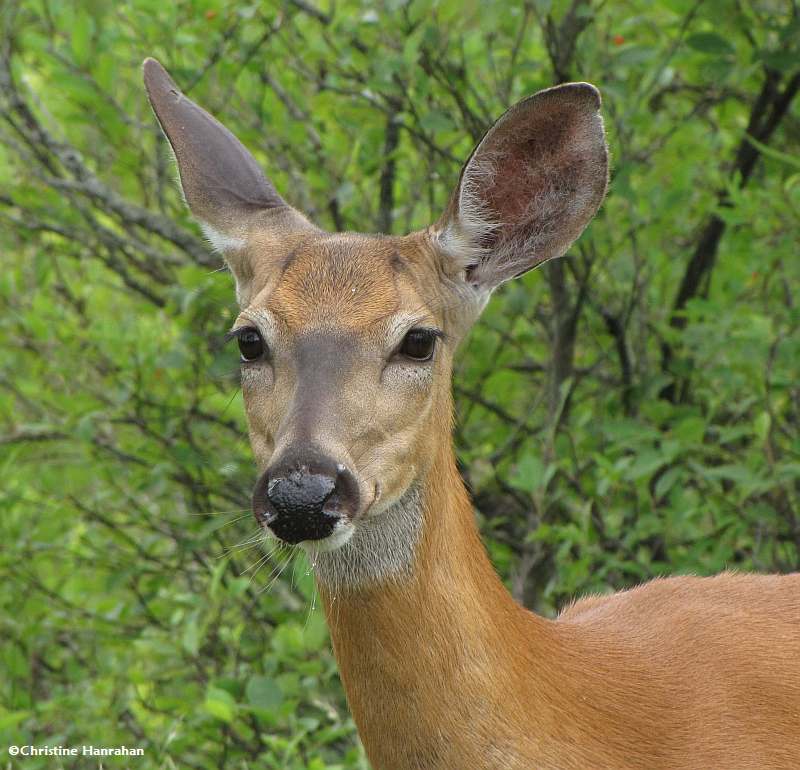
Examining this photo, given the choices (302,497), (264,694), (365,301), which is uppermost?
(365,301)

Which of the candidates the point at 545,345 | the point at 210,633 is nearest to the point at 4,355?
the point at 210,633

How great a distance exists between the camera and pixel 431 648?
337 cm

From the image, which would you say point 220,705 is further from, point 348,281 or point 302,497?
point 302,497

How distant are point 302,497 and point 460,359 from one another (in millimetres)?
3409

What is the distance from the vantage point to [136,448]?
623 cm

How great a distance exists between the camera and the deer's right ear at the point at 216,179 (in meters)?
4.16

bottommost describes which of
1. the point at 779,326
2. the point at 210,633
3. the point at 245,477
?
the point at 210,633

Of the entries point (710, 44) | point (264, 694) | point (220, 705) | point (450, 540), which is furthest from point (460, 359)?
point (450, 540)

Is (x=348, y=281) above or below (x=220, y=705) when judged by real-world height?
above

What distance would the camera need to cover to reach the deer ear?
12.3 ft

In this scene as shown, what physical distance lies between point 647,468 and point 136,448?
2.23 metres

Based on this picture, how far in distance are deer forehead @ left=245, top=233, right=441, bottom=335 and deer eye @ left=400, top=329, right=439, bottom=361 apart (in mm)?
36

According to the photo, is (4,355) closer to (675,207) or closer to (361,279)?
(675,207)

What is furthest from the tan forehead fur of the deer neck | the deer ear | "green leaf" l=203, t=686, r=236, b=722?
"green leaf" l=203, t=686, r=236, b=722
